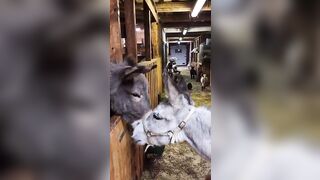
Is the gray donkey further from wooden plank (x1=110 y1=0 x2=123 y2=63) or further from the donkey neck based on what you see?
wooden plank (x1=110 y1=0 x2=123 y2=63)

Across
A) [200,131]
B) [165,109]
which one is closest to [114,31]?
[165,109]

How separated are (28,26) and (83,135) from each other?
0.68 ft

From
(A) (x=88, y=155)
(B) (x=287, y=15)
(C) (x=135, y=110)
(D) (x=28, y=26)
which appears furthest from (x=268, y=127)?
(C) (x=135, y=110)

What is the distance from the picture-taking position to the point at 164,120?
193 centimetres

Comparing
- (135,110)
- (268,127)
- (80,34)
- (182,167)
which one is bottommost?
(182,167)

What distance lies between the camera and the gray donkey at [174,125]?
1870 millimetres

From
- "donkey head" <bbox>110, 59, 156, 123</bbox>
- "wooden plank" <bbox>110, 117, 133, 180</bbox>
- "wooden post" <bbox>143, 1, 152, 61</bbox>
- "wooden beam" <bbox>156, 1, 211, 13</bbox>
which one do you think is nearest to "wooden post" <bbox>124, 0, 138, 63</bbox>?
"donkey head" <bbox>110, 59, 156, 123</bbox>

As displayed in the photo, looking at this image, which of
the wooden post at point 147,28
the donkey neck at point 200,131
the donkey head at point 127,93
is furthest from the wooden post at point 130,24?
the wooden post at point 147,28

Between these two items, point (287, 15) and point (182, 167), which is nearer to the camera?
point (287, 15)

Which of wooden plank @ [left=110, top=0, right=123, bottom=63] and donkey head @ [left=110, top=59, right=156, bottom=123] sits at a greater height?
wooden plank @ [left=110, top=0, right=123, bottom=63]

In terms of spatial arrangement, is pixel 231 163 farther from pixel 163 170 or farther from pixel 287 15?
pixel 163 170

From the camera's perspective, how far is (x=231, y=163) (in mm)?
489

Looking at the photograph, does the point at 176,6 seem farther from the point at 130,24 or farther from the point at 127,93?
the point at 127,93

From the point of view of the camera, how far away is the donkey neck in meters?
1.84
